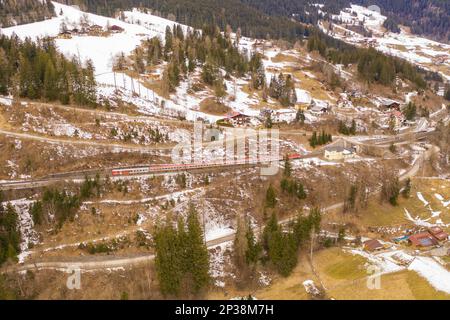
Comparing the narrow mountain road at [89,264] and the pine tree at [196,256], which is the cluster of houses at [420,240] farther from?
the narrow mountain road at [89,264]

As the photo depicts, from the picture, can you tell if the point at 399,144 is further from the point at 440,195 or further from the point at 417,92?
the point at 417,92

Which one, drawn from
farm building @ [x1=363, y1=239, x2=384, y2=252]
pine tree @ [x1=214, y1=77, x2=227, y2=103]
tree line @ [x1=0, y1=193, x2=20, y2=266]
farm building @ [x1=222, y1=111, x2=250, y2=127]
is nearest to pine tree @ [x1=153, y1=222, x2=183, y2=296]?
tree line @ [x1=0, y1=193, x2=20, y2=266]

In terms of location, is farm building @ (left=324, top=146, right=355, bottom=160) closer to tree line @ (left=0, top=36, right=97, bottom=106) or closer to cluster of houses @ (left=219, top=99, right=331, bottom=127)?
cluster of houses @ (left=219, top=99, right=331, bottom=127)

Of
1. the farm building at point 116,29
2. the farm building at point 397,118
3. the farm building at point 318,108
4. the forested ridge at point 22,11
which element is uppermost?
the forested ridge at point 22,11

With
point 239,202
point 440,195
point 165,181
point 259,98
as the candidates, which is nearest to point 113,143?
point 165,181

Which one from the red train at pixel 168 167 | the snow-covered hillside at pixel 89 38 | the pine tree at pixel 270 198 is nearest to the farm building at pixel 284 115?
the red train at pixel 168 167

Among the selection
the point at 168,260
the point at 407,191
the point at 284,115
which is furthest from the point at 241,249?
the point at 284,115
